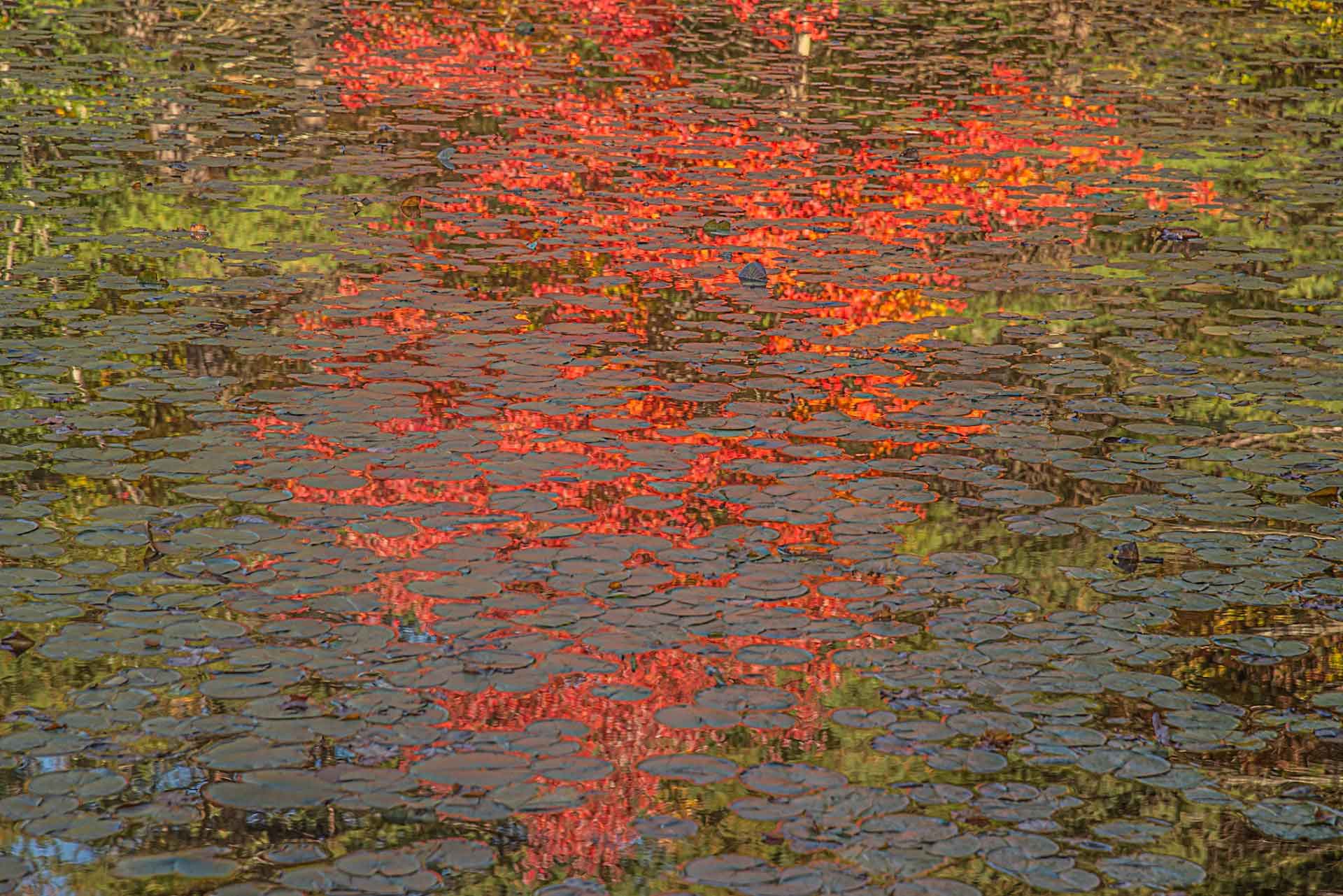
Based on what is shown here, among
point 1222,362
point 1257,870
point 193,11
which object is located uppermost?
point 193,11

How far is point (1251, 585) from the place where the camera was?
4.12 meters

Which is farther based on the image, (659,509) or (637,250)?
(637,250)

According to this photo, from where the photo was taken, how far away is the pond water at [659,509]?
10.1 feet

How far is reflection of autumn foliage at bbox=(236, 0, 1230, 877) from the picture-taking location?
3.62 m

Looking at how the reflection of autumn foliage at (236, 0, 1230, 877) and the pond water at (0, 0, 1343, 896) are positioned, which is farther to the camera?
the reflection of autumn foliage at (236, 0, 1230, 877)

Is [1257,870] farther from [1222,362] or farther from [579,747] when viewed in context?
[1222,362]

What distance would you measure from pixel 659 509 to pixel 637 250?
8.90 ft

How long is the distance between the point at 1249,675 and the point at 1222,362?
2.30 meters

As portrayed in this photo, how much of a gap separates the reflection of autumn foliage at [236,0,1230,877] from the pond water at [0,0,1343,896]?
3cm

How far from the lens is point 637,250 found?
6879 millimetres

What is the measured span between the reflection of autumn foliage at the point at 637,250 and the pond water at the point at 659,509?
0.03m

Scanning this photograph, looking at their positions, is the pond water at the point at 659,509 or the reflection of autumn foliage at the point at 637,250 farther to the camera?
the reflection of autumn foliage at the point at 637,250

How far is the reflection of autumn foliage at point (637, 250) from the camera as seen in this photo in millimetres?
3619

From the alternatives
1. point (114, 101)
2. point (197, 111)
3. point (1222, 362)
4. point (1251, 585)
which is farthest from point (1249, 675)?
point (114, 101)
